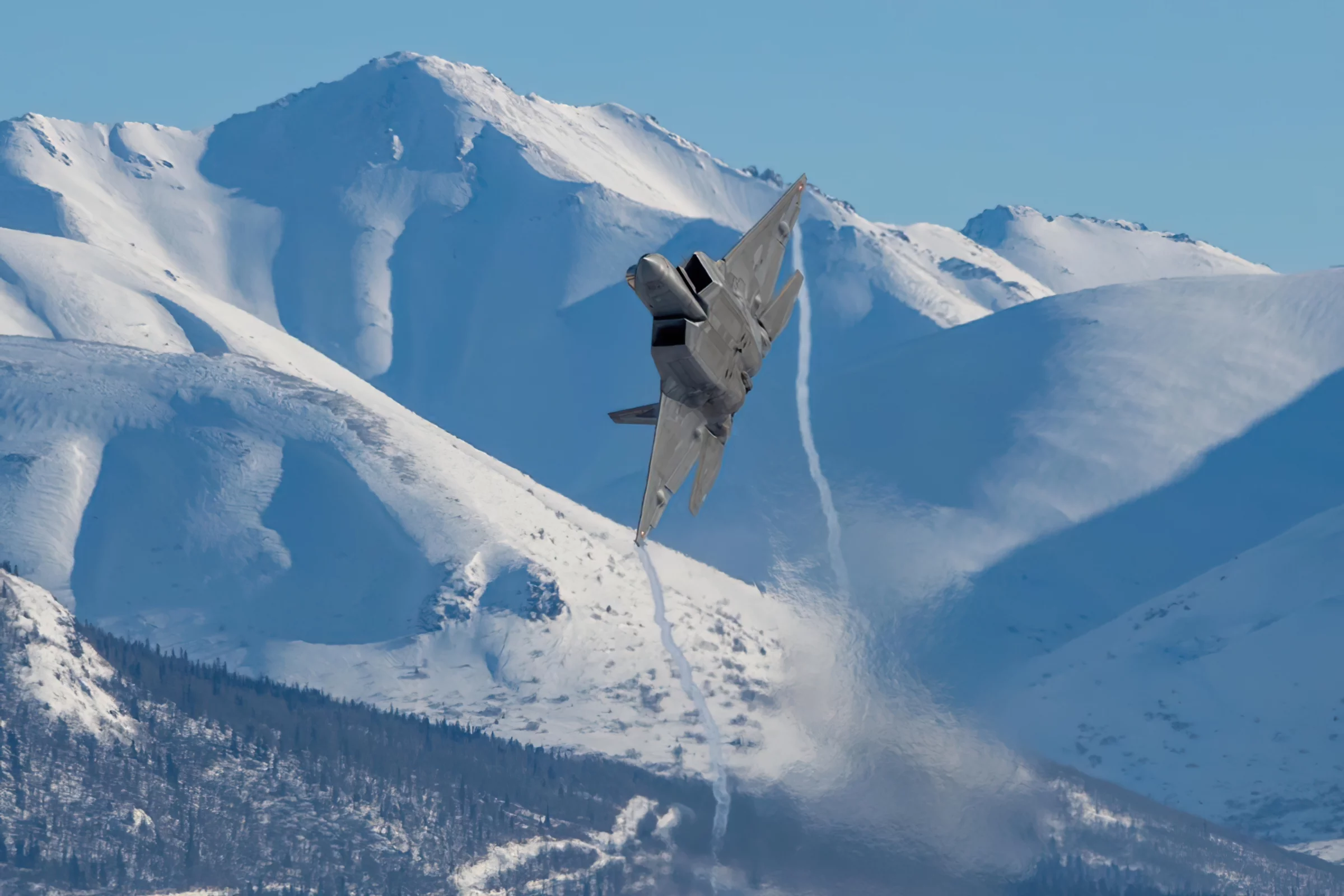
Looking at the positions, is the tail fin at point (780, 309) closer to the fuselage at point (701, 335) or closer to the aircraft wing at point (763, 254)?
the aircraft wing at point (763, 254)

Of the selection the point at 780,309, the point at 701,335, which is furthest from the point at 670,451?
the point at 780,309

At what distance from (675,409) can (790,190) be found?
1381cm

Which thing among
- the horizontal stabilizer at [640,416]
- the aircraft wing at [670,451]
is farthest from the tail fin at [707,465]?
the horizontal stabilizer at [640,416]

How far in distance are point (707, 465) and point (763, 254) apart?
10.1 meters

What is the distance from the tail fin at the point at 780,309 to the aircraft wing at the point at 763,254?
0.35 metres

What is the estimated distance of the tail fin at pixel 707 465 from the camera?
74.8 m

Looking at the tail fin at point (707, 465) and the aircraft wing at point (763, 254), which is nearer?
the tail fin at point (707, 465)

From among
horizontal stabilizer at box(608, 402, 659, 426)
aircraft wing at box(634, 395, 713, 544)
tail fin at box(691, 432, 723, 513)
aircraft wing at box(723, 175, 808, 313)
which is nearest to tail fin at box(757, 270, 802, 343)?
aircraft wing at box(723, 175, 808, 313)

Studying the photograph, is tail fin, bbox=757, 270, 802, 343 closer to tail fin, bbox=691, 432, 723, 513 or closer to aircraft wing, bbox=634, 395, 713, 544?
tail fin, bbox=691, 432, 723, 513

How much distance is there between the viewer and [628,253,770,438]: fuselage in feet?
228

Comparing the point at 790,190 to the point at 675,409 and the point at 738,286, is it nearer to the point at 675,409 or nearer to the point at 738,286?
the point at 738,286

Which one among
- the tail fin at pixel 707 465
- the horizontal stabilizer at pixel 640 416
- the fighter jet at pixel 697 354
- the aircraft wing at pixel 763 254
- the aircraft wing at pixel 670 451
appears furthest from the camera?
the aircraft wing at pixel 763 254

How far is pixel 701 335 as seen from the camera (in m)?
70.9

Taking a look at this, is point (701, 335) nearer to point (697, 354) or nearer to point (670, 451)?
point (697, 354)
